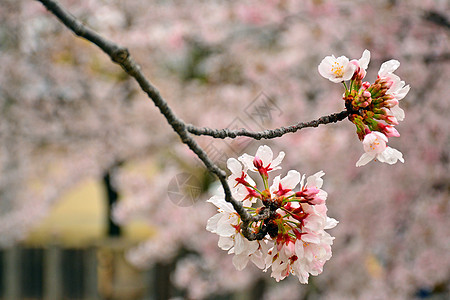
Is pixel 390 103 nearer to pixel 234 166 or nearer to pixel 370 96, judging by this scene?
pixel 370 96

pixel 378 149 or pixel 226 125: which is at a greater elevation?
pixel 226 125

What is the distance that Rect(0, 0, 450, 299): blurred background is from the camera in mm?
2865

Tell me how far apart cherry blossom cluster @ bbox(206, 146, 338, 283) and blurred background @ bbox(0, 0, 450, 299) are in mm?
539

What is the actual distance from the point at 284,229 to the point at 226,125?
3298mm

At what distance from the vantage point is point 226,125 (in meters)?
3.89

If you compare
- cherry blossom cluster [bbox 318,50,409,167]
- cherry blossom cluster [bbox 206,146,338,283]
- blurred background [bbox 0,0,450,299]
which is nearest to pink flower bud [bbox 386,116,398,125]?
cherry blossom cluster [bbox 318,50,409,167]

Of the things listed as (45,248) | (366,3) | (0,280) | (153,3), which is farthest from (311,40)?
(0,280)

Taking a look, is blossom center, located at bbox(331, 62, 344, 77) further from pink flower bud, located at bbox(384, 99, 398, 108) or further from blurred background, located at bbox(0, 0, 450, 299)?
blurred background, located at bbox(0, 0, 450, 299)

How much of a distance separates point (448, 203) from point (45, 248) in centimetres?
564

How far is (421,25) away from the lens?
2.77 m

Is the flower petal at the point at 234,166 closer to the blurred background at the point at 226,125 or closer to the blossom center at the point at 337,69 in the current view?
the blossom center at the point at 337,69

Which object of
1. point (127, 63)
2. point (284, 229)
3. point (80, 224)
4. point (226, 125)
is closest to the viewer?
point (127, 63)

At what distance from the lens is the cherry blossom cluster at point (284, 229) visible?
60 centimetres

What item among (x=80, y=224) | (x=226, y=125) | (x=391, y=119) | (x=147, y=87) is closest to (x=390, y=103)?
(x=391, y=119)
